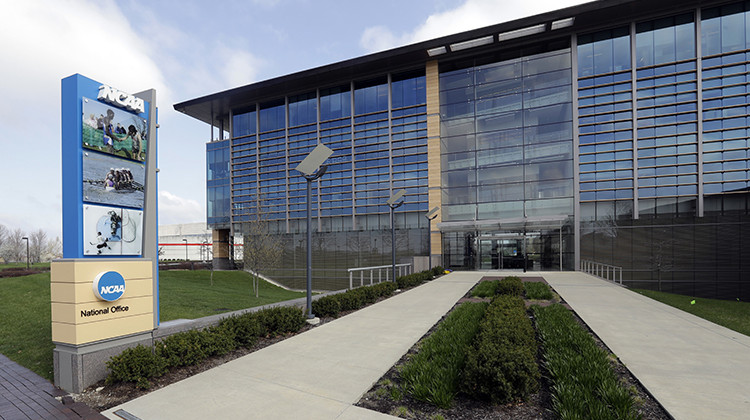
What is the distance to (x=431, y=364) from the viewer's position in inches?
212

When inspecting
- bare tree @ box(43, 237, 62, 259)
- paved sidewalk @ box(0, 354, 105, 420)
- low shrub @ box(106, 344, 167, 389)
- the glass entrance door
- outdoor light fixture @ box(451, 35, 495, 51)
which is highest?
outdoor light fixture @ box(451, 35, 495, 51)

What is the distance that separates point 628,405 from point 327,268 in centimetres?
3313

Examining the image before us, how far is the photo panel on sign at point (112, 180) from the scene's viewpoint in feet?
18.6

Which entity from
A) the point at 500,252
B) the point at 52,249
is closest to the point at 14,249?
the point at 52,249

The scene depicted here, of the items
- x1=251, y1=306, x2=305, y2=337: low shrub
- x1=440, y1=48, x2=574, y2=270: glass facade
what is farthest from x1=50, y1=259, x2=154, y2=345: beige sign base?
x1=440, y1=48, x2=574, y2=270: glass facade

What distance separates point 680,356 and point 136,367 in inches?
352

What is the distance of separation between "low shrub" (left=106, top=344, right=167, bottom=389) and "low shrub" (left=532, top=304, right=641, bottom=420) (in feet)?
18.1

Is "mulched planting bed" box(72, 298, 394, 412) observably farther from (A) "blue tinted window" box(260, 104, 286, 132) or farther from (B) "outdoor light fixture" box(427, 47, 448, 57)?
(A) "blue tinted window" box(260, 104, 286, 132)

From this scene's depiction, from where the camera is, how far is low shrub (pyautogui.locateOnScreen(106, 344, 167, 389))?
5.13m

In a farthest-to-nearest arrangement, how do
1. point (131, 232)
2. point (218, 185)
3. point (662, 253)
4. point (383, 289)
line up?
point (218, 185), point (662, 253), point (383, 289), point (131, 232)

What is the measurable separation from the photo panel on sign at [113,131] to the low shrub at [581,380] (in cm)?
762

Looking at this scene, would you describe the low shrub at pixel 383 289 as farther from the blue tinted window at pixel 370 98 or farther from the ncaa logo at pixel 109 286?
the blue tinted window at pixel 370 98

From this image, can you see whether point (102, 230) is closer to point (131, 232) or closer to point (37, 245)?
point (131, 232)

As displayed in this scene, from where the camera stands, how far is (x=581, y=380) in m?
4.58
